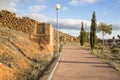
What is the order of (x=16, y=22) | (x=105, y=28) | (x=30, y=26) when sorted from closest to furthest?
(x=30, y=26) < (x=16, y=22) < (x=105, y=28)

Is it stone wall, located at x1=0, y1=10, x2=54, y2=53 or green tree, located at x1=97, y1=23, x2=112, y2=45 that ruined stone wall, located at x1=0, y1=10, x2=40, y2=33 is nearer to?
stone wall, located at x1=0, y1=10, x2=54, y2=53

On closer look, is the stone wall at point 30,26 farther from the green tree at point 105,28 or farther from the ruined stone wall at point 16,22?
the green tree at point 105,28

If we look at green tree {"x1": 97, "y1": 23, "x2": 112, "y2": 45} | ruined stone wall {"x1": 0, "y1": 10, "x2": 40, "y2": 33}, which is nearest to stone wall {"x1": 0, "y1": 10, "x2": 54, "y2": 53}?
ruined stone wall {"x1": 0, "y1": 10, "x2": 40, "y2": 33}

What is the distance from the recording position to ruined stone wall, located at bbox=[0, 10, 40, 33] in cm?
2885

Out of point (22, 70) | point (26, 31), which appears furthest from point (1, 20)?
point (22, 70)

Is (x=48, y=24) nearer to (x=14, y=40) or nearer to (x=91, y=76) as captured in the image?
(x=14, y=40)

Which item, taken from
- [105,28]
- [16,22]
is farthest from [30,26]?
[105,28]

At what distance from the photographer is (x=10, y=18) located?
96.0ft

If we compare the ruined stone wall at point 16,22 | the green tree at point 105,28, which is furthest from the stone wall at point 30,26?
the green tree at point 105,28

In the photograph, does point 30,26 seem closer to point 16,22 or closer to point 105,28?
point 16,22

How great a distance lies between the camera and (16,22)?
95.5ft

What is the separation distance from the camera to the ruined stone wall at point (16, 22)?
28852 millimetres

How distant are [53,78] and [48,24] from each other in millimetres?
16738

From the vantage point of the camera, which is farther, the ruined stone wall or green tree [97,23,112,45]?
green tree [97,23,112,45]
